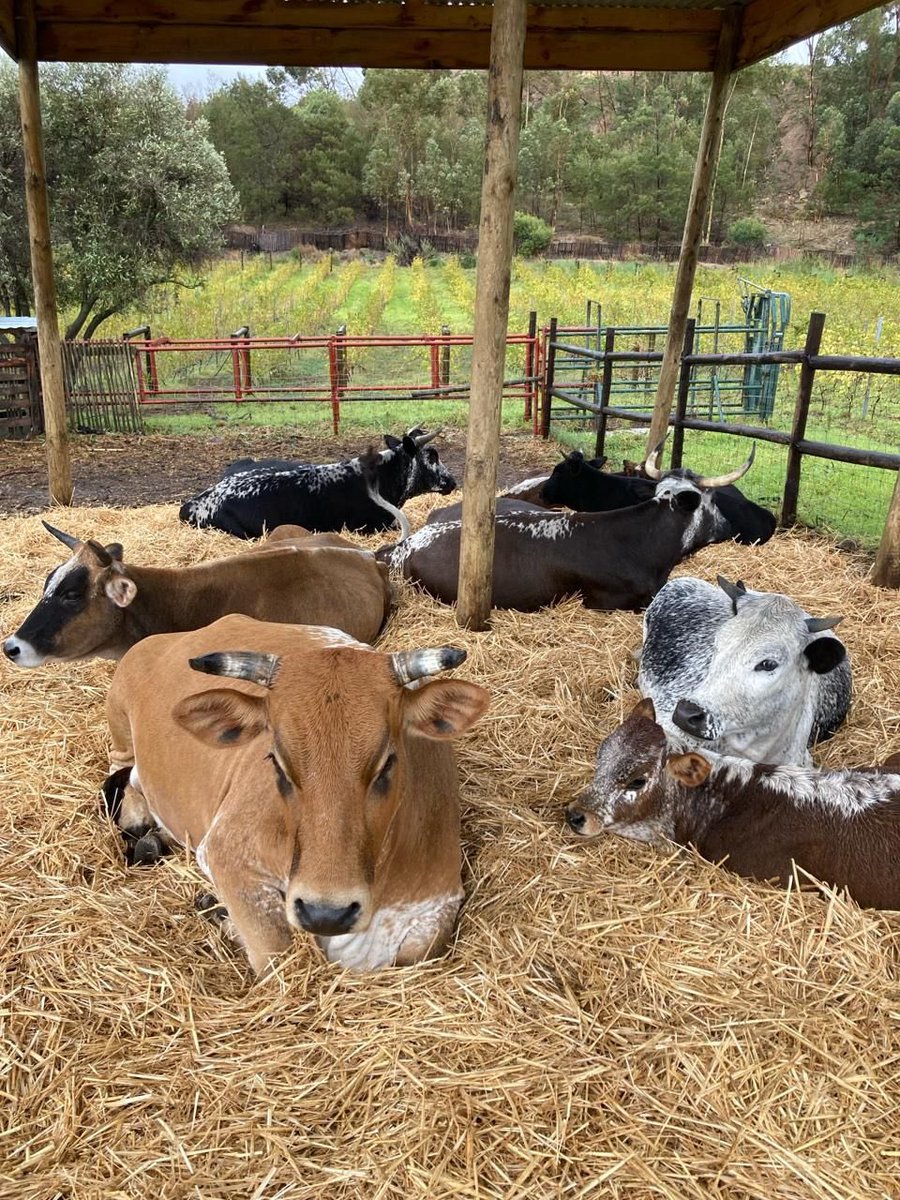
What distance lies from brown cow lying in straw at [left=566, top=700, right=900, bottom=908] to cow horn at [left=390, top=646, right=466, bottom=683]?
118 centimetres

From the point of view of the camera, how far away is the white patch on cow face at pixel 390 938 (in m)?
2.60

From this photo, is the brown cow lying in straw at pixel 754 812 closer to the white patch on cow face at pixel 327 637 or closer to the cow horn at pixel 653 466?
the white patch on cow face at pixel 327 637

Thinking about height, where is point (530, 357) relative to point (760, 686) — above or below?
above

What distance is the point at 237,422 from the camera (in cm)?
1505

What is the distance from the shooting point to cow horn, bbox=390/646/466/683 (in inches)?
91.5

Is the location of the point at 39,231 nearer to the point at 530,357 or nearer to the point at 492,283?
the point at 492,283

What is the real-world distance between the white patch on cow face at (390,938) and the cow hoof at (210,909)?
48cm

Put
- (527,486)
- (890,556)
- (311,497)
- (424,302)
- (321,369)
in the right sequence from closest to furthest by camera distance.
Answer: (890,556)
(311,497)
(527,486)
(321,369)
(424,302)

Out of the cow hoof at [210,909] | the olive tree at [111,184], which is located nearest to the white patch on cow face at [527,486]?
the cow hoof at [210,909]

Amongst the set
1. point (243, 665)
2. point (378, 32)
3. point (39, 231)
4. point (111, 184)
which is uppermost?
point (378, 32)

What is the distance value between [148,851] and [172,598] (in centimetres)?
168

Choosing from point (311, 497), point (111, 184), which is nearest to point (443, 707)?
point (311, 497)

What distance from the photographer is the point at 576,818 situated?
330 cm

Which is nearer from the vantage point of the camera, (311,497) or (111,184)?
(311,497)
